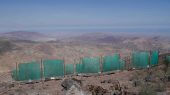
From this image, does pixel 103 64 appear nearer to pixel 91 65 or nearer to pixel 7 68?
pixel 91 65

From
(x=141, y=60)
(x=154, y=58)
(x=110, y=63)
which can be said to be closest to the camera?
(x=110, y=63)

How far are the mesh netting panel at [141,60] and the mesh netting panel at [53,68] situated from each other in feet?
23.0

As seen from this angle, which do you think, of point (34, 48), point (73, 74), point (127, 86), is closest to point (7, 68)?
point (34, 48)

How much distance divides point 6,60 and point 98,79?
3070 cm

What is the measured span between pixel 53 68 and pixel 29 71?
188cm

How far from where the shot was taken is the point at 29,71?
2109cm

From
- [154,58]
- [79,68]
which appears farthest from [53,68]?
[154,58]

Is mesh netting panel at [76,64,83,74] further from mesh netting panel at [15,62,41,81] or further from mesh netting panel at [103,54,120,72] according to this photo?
mesh netting panel at [15,62,41,81]

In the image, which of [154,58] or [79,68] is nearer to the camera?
[79,68]

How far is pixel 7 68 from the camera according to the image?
44.6 meters

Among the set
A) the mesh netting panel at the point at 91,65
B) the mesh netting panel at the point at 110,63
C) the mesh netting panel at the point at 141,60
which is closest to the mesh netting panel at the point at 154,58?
the mesh netting panel at the point at 141,60

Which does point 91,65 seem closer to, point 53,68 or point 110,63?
point 110,63

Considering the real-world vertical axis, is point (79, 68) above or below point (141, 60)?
below

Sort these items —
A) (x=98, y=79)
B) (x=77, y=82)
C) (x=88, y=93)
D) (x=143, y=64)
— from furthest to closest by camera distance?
(x=143, y=64), (x=98, y=79), (x=77, y=82), (x=88, y=93)
